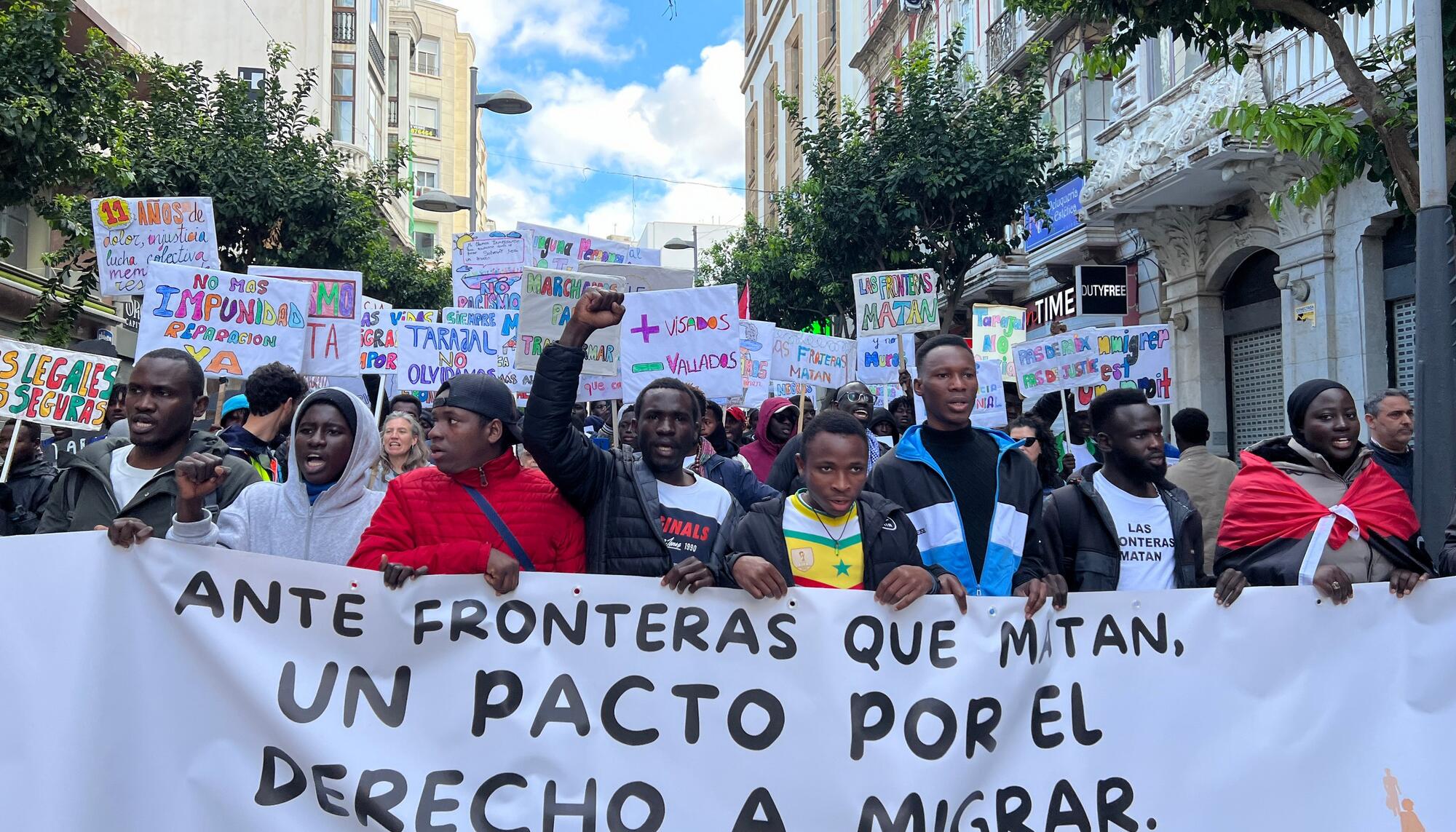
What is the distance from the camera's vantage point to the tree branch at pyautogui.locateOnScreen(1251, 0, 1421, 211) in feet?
20.1

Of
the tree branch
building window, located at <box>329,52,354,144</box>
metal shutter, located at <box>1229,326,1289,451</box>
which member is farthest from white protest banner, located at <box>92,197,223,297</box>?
building window, located at <box>329,52,354,144</box>

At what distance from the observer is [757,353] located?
39.1ft

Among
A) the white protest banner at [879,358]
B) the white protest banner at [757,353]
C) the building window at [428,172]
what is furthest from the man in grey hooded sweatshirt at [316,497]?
the building window at [428,172]

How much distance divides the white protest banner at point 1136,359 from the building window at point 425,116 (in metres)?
62.8

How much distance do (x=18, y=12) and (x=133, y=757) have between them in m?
8.71

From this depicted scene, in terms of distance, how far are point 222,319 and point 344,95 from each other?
34400mm

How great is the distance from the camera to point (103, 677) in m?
3.04

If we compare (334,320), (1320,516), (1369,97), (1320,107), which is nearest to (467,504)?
(1320,516)

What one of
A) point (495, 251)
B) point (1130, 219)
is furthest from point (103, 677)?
point (1130, 219)

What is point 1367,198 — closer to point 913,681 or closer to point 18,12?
point 913,681

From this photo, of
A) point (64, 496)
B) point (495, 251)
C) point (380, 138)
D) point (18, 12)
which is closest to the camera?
point (64, 496)

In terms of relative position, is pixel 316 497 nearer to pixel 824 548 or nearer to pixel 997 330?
pixel 824 548

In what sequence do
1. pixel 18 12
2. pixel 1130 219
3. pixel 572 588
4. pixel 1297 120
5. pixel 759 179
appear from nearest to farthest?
1. pixel 572 588
2. pixel 1297 120
3. pixel 18 12
4. pixel 1130 219
5. pixel 759 179

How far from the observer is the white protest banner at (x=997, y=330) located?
43.7 ft
